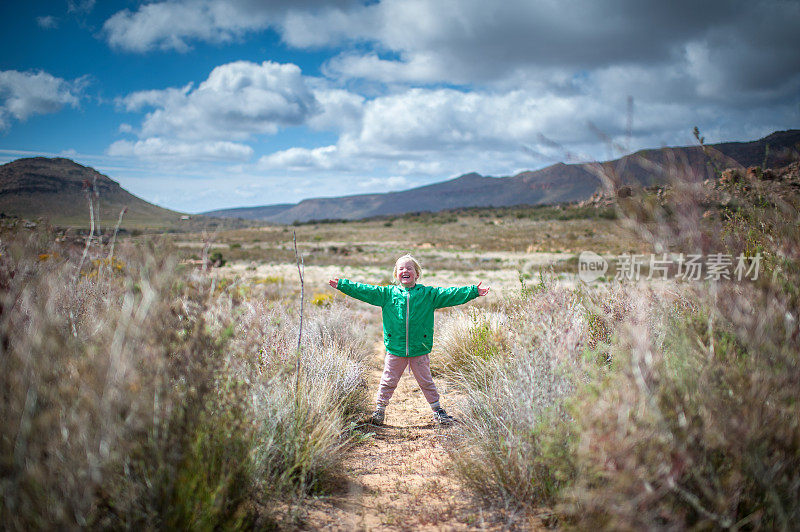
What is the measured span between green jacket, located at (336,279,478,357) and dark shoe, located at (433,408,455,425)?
59 cm

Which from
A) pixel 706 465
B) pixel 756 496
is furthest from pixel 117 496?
pixel 756 496

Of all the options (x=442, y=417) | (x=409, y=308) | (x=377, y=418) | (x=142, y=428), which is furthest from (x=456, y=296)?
(x=142, y=428)

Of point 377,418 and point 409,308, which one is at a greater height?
point 409,308

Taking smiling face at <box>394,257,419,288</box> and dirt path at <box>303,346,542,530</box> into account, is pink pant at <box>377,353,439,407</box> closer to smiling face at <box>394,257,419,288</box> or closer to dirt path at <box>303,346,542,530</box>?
dirt path at <box>303,346,542,530</box>

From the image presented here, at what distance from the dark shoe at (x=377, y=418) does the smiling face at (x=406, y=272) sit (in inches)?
51.5

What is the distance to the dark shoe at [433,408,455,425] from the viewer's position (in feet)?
12.4

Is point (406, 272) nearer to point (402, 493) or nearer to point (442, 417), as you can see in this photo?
point (442, 417)

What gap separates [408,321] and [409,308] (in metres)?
0.13

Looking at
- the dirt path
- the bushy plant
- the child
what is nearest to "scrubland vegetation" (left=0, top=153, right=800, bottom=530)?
the bushy plant

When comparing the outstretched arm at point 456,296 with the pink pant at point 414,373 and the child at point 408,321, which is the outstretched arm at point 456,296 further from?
the pink pant at point 414,373

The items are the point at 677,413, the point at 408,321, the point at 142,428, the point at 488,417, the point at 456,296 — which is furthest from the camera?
the point at 456,296

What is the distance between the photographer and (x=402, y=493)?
8.77 feet

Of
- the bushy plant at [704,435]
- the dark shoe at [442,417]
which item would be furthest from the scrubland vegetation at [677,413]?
the dark shoe at [442,417]

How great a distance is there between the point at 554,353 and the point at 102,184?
585 centimetres
